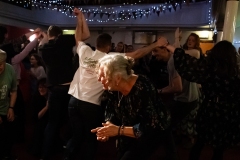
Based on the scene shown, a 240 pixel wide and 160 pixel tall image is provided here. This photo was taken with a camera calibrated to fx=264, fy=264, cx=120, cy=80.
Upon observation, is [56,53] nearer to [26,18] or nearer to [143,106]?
[143,106]

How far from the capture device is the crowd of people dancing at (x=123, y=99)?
5.21 feet

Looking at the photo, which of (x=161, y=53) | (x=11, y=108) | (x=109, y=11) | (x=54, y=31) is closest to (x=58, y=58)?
(x=54, y=31)

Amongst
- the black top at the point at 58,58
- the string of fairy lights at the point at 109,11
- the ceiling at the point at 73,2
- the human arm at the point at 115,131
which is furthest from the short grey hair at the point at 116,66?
the string of fairy lights at the point at 109,11

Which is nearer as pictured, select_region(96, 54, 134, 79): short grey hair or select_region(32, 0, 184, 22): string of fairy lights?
select_region(96, 54, 134, 79): short grey hair

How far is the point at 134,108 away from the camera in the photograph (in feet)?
5.23

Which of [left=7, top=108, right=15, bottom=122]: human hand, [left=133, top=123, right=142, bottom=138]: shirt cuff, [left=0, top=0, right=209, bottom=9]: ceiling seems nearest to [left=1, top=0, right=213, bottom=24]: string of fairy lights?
[left=0, top=0, right=209, bottom=9]: ceiling

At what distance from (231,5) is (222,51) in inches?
62.1

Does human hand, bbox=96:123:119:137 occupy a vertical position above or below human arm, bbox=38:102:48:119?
above

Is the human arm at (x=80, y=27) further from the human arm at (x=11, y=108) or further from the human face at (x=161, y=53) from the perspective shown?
the human arm at (x=11, y=108)

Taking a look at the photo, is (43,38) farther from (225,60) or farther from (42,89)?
(225,60)

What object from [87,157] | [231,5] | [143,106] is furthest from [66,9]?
[143,106]

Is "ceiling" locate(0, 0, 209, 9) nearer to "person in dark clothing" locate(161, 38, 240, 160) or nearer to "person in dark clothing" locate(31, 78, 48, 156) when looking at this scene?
"person in dark clothing" locate(31, 78, 48, 156)

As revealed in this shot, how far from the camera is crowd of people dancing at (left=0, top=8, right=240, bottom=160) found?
159cm

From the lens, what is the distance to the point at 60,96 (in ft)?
8.83
